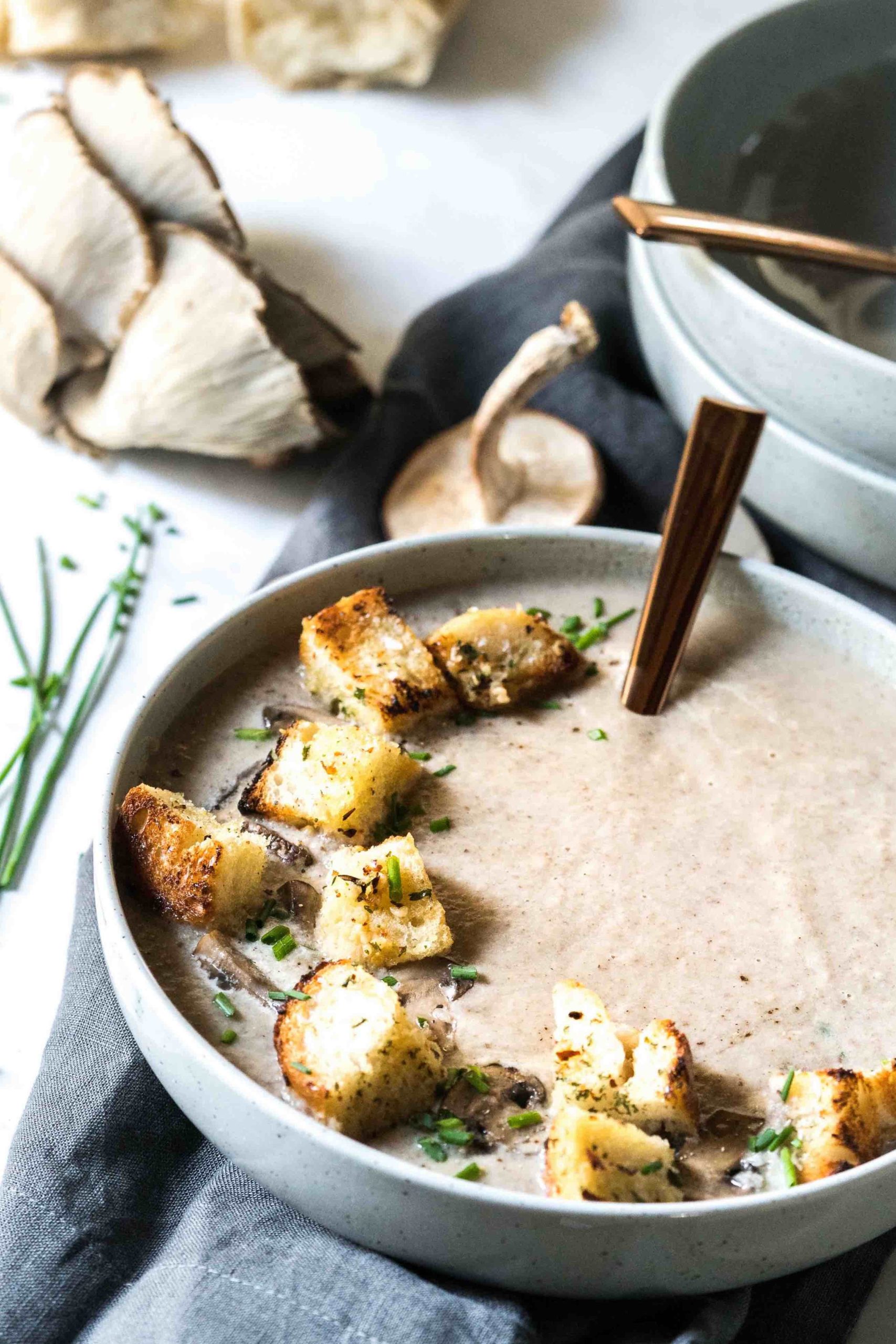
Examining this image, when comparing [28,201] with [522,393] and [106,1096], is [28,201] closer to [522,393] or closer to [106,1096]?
[522,393]

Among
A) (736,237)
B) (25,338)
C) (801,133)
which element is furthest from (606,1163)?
(801,133)

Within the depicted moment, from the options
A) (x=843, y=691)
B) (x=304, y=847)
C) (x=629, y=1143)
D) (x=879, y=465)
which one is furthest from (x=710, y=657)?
(x=629, y=1143)

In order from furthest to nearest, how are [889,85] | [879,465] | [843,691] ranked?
[889,85]
[879,465]
[843,691]

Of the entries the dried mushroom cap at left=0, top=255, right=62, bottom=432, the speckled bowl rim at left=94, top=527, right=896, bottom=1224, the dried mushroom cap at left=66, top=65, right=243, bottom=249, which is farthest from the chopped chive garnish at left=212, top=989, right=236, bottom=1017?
the dried mushroom cap at left=66, top=65, right=243, bottom=249

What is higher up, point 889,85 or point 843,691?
point 889,85

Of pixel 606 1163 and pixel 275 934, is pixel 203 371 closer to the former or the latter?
pixel 275 934

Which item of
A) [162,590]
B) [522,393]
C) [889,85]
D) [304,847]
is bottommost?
[162,590]

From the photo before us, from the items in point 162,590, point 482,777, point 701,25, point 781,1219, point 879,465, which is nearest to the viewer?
point 781,1219
